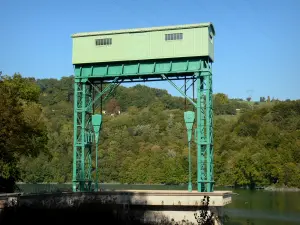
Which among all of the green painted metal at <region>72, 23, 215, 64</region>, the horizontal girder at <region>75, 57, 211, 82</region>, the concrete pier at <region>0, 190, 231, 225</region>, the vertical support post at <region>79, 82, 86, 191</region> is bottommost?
the concrete pier at <region>0, 190, 231, 225</region>

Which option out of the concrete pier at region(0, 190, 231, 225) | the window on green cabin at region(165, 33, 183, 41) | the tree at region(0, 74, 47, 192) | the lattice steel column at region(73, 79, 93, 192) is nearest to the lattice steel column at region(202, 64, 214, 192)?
the concrete pier at region(0, 190, 231, 225)

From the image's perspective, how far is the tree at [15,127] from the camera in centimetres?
3356

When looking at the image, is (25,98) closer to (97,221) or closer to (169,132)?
(97,221)

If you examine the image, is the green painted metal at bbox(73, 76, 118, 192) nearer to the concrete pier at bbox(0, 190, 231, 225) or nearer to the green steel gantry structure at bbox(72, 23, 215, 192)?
the green steel gantry structure at bbox(72, 23, 215, 192)

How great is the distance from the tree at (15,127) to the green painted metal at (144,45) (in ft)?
19.9

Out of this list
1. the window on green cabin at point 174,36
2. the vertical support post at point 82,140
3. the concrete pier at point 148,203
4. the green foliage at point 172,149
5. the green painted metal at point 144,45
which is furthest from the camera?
the green foliage at point 172,149

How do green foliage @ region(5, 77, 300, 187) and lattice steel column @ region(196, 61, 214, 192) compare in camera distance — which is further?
green foliage @ region(5, 77, 300, 187)

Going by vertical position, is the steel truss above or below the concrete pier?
above

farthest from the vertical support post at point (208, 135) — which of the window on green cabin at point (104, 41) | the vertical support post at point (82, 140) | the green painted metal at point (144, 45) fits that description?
the vertical support post at point (82, 140)

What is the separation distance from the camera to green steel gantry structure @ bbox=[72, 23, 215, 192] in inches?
1378

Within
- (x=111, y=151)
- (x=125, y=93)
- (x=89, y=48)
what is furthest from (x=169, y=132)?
(x=89, y=48)

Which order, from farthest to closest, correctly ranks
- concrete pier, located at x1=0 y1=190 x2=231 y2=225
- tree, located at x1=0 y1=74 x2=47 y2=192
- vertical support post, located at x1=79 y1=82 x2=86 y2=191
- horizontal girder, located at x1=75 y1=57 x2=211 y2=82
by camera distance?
1. vertical support post, located at x1=79 y1=82 x2=86 y2=191
2. horizontal girder, located at x1=75 y1=57 x2=211 y2=82
3. tree, located at x1=0 y1=74 x2=47 y2=192
4. concrete pier, located at x1=0 y1=190 x2=231 y2=225

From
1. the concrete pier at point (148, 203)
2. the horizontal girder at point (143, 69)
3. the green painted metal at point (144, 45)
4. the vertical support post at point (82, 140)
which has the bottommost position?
the concrete pier at point (148, 203)

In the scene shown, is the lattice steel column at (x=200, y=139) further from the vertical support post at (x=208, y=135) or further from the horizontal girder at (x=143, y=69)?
the horizontal girder at (x=143, y=69)
